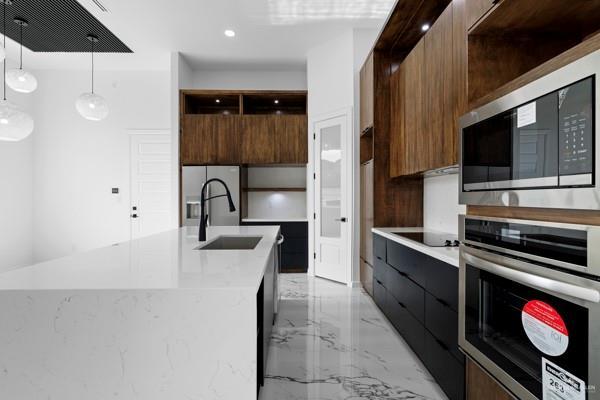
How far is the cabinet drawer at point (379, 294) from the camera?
10.1ft

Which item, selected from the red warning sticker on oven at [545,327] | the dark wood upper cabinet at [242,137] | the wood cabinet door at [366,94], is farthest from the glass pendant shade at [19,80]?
the red warning sticker on oven at [545,327]

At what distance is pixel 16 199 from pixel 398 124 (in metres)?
5.90

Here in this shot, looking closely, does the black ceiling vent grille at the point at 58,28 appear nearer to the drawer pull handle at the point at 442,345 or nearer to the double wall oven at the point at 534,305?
the double wall oven at the point at 534,305

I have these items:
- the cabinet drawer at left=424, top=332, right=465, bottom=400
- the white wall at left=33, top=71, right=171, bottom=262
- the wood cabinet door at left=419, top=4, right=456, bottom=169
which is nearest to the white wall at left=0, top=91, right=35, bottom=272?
the white wall at left=33, top=71, right=171, bottom=262

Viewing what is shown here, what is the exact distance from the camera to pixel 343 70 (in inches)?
171

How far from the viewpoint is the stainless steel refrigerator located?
16.2 feet

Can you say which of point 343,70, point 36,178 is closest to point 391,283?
point 343,70

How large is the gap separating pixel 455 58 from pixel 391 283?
69.3 inches

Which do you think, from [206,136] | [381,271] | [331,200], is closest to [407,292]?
[381,271]

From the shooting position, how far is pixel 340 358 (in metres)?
2.32

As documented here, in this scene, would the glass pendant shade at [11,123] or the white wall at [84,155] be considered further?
the white wall at [84,155]

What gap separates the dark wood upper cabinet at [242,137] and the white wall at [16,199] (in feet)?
8.94

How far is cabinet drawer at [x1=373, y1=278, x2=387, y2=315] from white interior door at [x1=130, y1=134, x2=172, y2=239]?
3.82 meters

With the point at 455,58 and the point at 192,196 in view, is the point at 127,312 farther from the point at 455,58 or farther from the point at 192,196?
the point at 192,196
